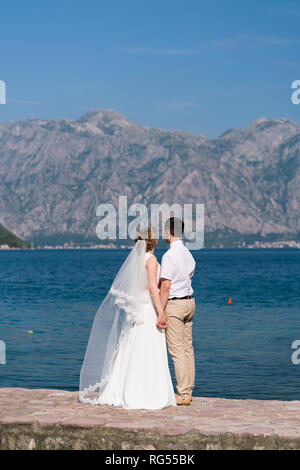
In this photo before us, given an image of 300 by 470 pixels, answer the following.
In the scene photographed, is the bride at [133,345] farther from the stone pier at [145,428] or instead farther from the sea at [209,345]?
the sea at [209,345]

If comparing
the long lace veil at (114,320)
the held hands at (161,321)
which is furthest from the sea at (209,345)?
the held hands at (161,321)

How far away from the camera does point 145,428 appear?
364 inches

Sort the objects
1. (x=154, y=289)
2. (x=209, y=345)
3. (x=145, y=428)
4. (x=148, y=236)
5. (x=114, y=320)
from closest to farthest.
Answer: (x=145, y=428), (x=154, y=289), (x=148, y=236), (x=114, y=320), (x=209, y=345)

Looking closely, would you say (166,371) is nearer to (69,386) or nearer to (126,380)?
(126,380)

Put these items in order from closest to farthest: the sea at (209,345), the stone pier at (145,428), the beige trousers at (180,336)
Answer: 1. the stone pier at (145,428)
2. the beige trousers at (180,336)
3. the sea at (209,345)

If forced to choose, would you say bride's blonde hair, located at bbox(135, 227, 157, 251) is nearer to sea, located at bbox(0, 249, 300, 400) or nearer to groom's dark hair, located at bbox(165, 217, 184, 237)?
groom's dark hair, located at bbox(165, 217, 184, 237)

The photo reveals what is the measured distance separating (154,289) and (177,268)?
0.50 meters

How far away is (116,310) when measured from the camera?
11492 millimetres

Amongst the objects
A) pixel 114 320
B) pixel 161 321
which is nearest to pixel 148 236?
pixel 161 321

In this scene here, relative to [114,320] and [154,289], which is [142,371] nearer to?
[114,320]

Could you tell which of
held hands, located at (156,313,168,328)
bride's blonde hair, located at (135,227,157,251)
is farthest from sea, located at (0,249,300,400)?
bride's blonde hair, located at (135,227,157,251)

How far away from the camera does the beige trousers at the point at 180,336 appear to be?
11227mm

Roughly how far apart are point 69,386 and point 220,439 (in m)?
11.2
